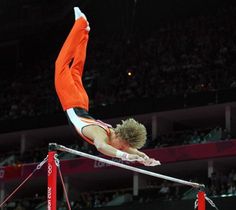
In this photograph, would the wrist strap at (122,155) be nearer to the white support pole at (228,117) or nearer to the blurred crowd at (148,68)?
the blurred crowd at (148,68)

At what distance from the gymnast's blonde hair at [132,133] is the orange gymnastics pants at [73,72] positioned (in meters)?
0.95

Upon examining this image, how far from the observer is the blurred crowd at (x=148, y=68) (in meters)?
22.8

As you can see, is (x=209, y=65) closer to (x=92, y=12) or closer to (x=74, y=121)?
(x=92, y=12)

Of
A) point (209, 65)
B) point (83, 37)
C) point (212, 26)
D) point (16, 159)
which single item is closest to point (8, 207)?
point (16, 159)

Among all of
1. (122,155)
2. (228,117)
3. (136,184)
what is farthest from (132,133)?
(136,184)

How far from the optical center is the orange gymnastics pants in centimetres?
904

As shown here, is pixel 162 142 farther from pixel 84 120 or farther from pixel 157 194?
pixel 84 120

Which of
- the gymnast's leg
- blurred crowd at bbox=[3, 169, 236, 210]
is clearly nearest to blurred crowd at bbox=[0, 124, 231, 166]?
blurred crowd at bbox=[3, 169, 236, 210]

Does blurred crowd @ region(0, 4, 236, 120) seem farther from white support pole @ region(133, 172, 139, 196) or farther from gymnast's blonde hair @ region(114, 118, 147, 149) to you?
gymnast's blonde hair @ region(114, 118, 147, 149)

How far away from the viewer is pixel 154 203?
18422 mm

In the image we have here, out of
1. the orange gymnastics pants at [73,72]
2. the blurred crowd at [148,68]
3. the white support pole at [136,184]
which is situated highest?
the blurred crowd at [148,68]

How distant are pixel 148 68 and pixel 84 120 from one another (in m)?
16.1

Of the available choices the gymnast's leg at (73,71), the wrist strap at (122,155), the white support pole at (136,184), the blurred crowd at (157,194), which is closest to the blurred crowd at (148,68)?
the white support pole at (136,184)

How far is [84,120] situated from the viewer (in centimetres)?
875
